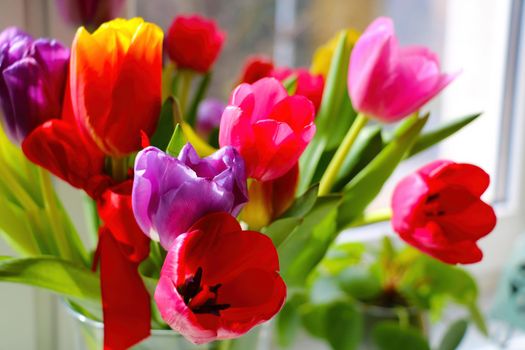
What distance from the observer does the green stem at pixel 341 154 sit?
1.69 feet

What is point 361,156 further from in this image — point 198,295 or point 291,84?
point 198,295

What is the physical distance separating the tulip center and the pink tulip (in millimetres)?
186

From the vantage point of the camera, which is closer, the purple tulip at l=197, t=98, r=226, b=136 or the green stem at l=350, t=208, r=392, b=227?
the green stem at l=350, t=208, r=392, b=227

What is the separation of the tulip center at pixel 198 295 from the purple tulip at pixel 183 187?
0.03 meters

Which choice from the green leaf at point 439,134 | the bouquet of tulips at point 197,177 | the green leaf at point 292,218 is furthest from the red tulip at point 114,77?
the green leaf at point 439,134

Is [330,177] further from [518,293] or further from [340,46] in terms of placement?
[518,293]

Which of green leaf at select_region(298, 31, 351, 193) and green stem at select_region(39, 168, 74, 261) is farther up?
green leaf at select_region(298, 31, 351, 193)

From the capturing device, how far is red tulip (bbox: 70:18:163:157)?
42 cm

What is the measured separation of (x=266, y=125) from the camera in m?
0.40

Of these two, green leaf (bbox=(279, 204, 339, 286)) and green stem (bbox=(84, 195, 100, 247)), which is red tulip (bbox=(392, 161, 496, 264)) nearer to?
green leaf (bbox=(279, 204, 339, 286))

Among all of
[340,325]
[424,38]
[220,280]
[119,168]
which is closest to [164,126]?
Answer: [119,168]

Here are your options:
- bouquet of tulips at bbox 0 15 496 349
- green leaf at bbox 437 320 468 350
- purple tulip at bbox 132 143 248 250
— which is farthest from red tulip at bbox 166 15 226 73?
green leaf at bbox 437 320 468 350

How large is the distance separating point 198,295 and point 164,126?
149 mm

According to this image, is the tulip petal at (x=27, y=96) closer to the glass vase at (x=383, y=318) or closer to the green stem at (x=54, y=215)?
the green stem at (x=54, y=215)
